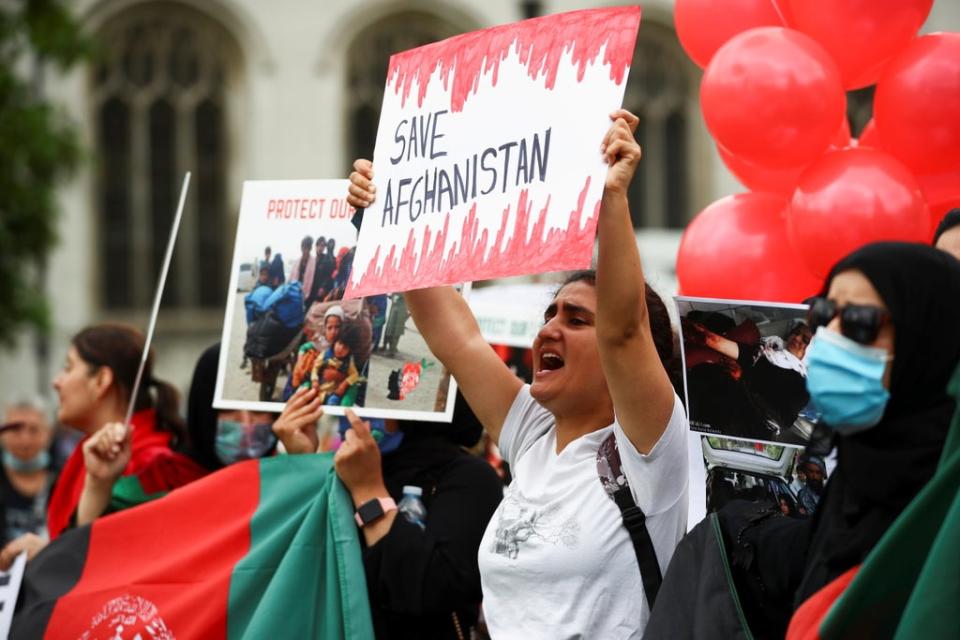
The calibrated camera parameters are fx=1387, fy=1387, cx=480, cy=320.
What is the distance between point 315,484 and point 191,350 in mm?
14346

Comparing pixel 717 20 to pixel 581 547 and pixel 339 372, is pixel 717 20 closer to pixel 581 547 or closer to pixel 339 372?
pixel 339 372

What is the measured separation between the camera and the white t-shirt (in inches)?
104

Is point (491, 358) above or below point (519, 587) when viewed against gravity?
above

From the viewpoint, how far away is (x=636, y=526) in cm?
264

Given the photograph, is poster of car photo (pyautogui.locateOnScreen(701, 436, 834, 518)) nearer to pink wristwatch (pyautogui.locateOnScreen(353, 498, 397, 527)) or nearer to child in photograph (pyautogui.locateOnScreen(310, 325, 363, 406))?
pink wristwatch (pyautogui.locateOnScreen(353, 498, 397, 527))

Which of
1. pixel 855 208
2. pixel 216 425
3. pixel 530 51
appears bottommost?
pixel 216 425

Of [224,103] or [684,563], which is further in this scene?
[224,103]

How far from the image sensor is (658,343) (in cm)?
303

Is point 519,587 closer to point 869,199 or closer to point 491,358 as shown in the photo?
point 491,358

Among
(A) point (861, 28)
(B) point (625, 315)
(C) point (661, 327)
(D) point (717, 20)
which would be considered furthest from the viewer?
(D) point (717, 20)

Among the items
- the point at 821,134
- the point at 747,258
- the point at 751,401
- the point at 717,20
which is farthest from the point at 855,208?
the point at 751,401

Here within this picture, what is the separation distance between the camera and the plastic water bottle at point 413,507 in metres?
3.36

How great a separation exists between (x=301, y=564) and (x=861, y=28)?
213 centimetres

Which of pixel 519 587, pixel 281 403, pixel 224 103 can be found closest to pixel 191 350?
pixel 224 103
